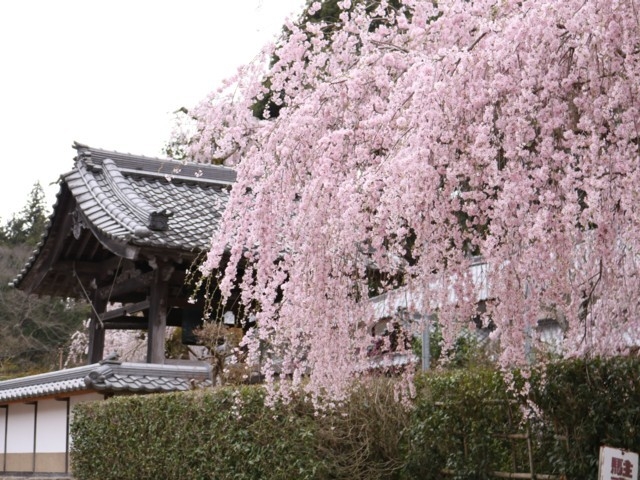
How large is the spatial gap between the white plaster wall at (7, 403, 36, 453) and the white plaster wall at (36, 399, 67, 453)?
0.56 ft

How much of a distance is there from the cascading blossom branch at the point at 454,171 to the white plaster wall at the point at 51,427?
8199 mm

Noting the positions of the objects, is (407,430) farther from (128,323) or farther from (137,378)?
(128,323)

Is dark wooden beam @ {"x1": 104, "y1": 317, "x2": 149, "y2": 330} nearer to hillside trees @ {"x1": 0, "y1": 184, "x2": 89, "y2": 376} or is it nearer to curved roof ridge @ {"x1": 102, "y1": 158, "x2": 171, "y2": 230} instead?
curved roof ridge @ {"x1": 102, "y1": 158, "x2": 171, "y2": 230}

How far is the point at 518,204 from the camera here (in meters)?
3.72

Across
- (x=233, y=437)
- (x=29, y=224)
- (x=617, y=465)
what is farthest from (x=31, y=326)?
(x=617, y=465)

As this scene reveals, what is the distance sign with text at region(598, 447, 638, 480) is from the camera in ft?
13.6

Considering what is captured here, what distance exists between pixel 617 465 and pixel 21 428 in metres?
11.0

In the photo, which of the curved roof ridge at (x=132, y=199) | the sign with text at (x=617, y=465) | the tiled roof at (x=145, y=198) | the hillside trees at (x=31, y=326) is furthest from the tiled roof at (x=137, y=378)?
the hillside trees at (x=31, y=326)

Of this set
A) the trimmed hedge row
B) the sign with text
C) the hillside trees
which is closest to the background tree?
the hillside trees

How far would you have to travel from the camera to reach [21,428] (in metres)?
13.2

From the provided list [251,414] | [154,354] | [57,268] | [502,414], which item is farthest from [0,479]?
[502,414]

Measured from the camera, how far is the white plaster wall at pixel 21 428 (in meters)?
13.0

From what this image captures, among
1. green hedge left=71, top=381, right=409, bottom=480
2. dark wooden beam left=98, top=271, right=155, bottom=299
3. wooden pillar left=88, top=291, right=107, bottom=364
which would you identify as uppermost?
dark wooden beam left=98, top=271, right=155, bottom=299

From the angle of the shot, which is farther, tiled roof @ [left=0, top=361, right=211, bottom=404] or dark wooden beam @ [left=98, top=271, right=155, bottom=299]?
tiled roof @ [left=0, top=361, right=211, bottom=404]
